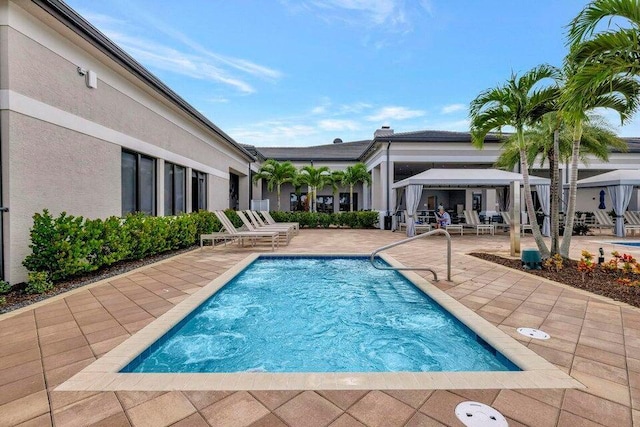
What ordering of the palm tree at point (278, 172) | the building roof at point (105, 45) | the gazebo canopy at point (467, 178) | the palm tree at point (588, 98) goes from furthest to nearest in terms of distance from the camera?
1. the palm tree at point (278, 172)
2. the gazebo canopy at point (467, 178)
3. the building roof at point (105, 45)
4. the palm tree at point (588, 98)

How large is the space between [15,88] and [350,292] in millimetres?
6433

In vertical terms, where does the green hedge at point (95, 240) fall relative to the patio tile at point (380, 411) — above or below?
above

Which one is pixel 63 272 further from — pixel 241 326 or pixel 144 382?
pixel 144 382

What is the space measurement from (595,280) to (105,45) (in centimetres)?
1048

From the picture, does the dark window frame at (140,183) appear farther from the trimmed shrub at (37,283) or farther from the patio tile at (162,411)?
the patio tile at (162,411)

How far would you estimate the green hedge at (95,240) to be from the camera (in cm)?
491

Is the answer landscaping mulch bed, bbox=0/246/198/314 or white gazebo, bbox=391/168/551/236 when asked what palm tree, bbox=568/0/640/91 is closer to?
landscaping mulch bed, bbox=0/246/198/314

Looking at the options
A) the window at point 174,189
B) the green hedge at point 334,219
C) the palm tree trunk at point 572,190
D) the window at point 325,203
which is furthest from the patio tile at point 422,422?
the window at point 325,203

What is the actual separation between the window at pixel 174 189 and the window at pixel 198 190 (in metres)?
0.93

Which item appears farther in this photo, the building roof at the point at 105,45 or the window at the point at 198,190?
the window at the point at 198,190

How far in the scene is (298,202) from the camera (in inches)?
955

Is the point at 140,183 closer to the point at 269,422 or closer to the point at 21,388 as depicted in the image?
the point at 21,388

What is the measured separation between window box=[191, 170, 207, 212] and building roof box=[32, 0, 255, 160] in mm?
2864

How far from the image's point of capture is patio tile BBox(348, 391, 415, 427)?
190cm
